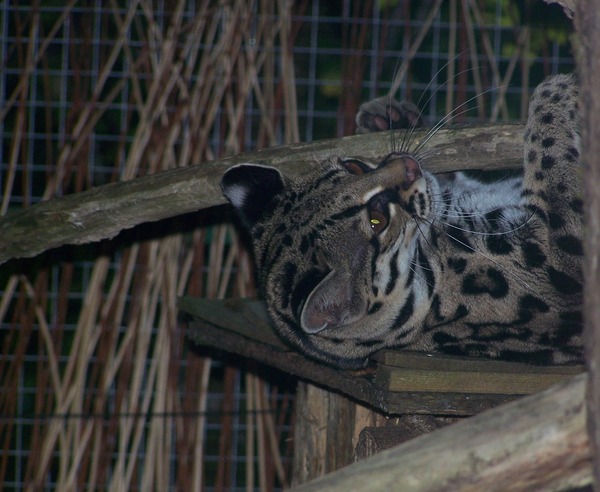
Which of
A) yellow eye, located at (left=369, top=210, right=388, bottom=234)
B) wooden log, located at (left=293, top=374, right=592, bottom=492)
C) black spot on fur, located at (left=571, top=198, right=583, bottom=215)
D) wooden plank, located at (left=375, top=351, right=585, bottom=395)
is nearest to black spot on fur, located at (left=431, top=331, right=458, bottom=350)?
wooden plank, located at (left=375, top=351, right=585, bottom=395)

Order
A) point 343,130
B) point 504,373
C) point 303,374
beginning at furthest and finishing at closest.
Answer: point 343,130 < point 303,374 < point 504,373

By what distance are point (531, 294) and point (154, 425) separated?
9.13ft

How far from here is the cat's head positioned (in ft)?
11.5

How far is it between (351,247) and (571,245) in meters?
0.94

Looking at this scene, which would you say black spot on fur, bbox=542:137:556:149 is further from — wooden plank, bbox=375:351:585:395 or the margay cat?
wooden plank, bbox=375:351:585:395

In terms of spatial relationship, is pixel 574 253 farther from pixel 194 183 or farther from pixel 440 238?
pixel 194 183

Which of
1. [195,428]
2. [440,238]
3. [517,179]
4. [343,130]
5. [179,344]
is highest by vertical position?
[343,130]

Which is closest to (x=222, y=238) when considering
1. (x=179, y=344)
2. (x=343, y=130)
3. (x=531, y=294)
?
(x=179, y=344)

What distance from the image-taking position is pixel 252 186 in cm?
371

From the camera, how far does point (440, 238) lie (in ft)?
12.1

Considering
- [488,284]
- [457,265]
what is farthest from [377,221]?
[488,284]

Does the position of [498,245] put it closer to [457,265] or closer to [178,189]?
[457,265]

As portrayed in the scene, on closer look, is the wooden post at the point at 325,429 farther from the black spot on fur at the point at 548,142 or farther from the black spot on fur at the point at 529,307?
the black spot on fur at the point at 548,142

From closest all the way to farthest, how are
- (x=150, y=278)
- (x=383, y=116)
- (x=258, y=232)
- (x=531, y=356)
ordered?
(x=531, y=356) → (x=258, y=232) → (x=383, y=116) → (x=150, y=278)
